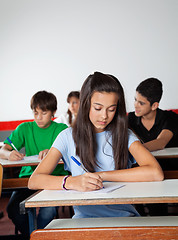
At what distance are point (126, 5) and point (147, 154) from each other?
3805mm

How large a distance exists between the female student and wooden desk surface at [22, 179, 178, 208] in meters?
0.15

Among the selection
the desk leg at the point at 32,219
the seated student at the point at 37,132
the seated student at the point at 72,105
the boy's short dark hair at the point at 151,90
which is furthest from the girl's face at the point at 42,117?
the seated student at the point at 72,105

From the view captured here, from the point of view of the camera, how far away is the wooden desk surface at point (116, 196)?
108 centimetres

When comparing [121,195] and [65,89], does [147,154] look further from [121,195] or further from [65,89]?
[65,89]

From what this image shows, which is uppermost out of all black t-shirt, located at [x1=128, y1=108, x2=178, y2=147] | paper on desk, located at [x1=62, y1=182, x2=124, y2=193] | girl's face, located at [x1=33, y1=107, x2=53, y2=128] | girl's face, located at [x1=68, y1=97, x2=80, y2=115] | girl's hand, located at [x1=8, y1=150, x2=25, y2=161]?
girl's face, located at [x1=68, y1=97, x2=80, y2=115]

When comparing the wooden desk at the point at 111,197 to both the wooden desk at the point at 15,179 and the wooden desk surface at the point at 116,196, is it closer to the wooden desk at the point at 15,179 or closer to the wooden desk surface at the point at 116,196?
the wooden desk surface at the point at 116,196

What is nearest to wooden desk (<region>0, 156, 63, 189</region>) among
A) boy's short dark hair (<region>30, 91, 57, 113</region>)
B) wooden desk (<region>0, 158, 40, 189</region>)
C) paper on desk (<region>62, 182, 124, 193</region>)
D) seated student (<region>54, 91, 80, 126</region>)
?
wooden desk (<region>0, 158, 40, 189</region>)

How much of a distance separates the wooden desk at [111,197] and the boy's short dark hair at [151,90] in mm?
1468

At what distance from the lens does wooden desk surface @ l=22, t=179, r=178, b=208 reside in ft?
3.56

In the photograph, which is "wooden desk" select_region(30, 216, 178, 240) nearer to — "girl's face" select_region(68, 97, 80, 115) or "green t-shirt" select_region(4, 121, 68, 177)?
"green t-shirt" select_region(4, 121, 68, 177)

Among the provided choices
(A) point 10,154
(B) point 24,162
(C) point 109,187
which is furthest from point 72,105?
(C) point 109,187

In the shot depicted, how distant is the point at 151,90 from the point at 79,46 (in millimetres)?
2531

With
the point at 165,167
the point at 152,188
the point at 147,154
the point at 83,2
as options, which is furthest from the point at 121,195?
the point at 83,2

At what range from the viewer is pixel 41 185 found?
4.71 ft
